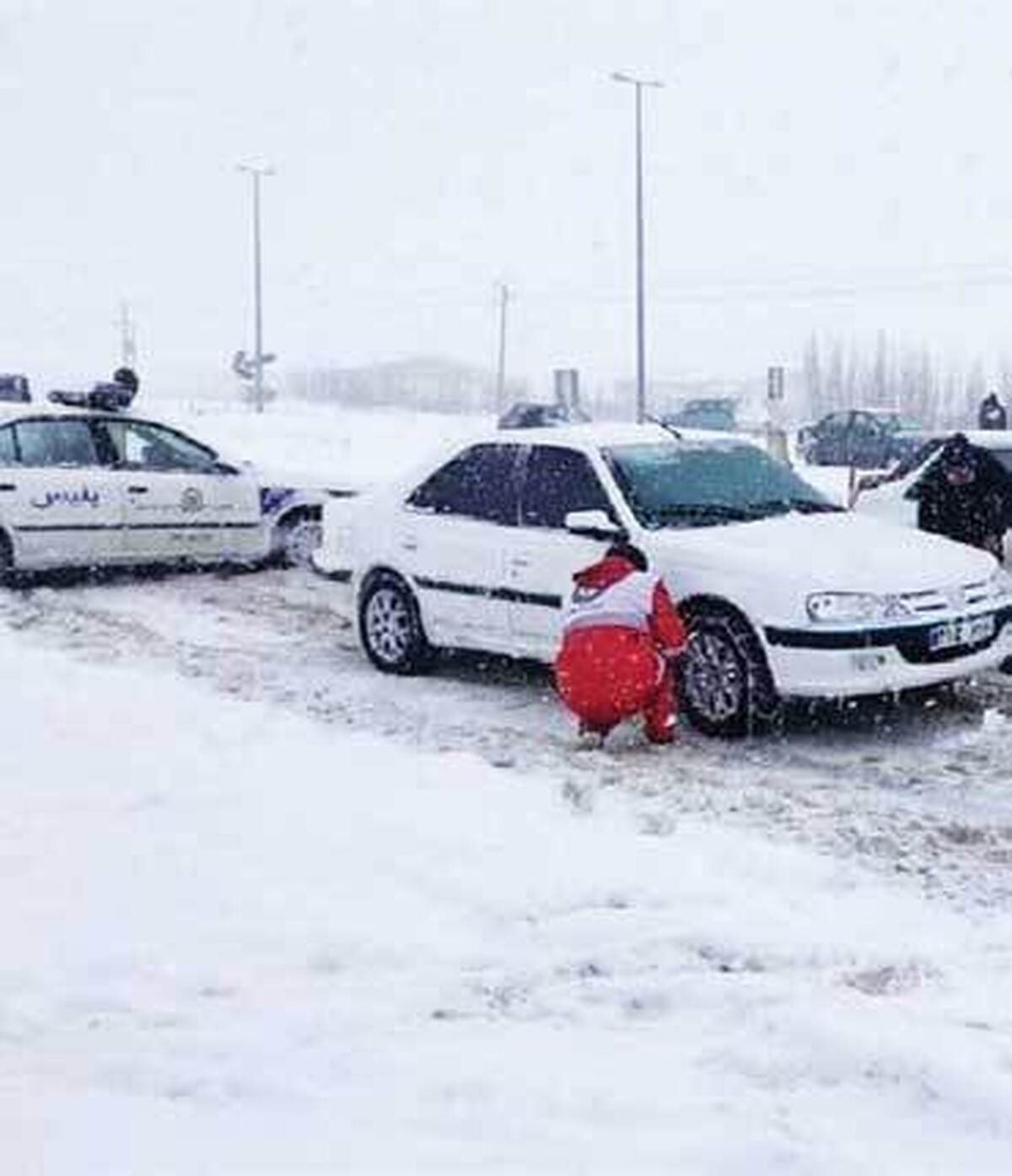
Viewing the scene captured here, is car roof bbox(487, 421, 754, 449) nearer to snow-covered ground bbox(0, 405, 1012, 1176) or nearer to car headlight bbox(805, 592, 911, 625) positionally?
snow-covered ground bbox(0, 405, 1012, 1176)

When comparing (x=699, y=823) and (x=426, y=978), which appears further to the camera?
(x=699, y=823)

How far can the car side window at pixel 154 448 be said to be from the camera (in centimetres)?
1340

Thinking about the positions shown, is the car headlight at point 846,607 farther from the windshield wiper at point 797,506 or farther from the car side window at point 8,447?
the car side window at point 8,447

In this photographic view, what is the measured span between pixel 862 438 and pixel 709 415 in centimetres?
1541

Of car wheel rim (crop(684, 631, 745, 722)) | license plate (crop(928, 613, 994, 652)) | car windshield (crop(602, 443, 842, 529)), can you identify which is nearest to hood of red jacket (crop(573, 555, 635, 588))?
car wheel rim (crop(684, 631, 745, 722))

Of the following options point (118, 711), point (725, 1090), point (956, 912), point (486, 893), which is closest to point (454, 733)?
point (118, 711)

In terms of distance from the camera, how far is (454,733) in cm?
831

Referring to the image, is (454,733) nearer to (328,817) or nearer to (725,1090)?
(328,817)

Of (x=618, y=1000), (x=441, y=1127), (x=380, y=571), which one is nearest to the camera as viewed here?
(x=441, y=1127)

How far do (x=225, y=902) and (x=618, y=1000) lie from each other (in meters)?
1.48

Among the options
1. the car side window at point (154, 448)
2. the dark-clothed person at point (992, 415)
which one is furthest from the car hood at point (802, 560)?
the dark-clothed person at point (992, 415)

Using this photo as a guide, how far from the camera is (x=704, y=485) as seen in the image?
9.02 metres

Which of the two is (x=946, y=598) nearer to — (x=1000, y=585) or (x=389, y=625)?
(x=1000, y=585)

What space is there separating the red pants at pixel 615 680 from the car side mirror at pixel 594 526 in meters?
0.77
